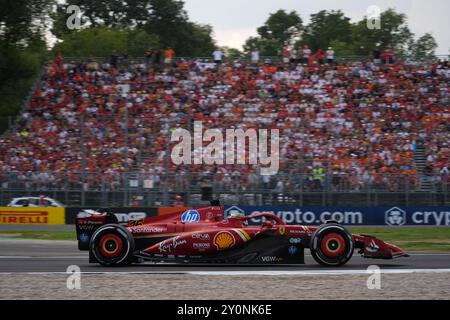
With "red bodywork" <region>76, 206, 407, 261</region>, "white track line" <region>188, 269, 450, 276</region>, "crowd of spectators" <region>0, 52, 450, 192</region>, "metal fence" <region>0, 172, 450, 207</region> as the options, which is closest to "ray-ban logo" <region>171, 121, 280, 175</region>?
"crowd of spectators" <region>0, 52, 450, 192</region>

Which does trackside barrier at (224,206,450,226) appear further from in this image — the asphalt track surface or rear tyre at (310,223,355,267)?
rear tyre at (310,223,355,267)

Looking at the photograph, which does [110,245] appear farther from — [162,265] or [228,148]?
[228,148]

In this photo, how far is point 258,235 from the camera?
12.4m

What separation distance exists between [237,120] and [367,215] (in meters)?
5.85

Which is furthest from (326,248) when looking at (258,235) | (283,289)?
(283,289)

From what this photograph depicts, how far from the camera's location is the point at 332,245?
40.8ft

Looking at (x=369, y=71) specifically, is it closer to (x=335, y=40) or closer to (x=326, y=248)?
(x=326, y=248)

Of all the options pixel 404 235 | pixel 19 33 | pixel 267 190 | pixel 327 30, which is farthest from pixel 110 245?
pixel 327 30

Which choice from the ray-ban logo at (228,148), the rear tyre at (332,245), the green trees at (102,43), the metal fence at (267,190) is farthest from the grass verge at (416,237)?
the green trees at (102,43)

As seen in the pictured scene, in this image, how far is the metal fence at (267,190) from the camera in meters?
25.3

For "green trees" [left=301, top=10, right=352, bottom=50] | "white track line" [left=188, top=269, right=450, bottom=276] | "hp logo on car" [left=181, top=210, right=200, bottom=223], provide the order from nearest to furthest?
1. "white track line" [left=188, top=269, right=450, bottom=276]
2. "hp logo on car" [left=181, top=210, right=200, bottom=223]
3. "green trees" [left=301, top=10, right=352, bottom=50]

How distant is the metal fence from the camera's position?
83.0 ft

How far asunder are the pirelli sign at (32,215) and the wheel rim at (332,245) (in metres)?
15.3
